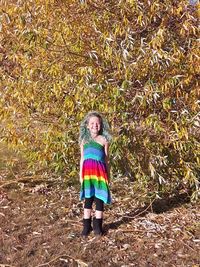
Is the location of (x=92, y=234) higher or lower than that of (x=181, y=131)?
lower

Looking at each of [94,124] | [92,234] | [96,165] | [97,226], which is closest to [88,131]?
[94,124]

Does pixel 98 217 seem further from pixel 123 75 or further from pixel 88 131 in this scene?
pixel 123 75

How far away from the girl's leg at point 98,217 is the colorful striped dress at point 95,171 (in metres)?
0.08

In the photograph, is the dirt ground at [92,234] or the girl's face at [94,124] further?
the girl's face at [94,124]

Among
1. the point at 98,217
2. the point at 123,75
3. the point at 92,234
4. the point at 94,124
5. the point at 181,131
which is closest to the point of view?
the point at 94,124

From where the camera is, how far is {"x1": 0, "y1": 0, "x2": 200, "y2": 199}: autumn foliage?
591 cm

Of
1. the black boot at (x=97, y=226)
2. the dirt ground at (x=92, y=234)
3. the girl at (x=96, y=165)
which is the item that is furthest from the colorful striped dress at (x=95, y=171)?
the dirt ground at (x=92, y=234)

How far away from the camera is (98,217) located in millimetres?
5430

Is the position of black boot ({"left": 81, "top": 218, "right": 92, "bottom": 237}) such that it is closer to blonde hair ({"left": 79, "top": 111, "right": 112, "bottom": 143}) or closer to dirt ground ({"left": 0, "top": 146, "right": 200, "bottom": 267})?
dirt ground ({"left": 0, "top": 146, "right": 200, "bottom": 267})

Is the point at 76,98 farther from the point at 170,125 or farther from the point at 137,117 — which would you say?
the point at 170,125

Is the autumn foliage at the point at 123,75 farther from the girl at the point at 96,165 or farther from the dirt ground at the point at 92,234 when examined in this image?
the girl at the point at 96,165

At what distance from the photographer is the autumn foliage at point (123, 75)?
5910 mm

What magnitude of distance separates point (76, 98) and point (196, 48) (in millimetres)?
1619

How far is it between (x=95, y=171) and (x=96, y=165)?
68 millimetres
